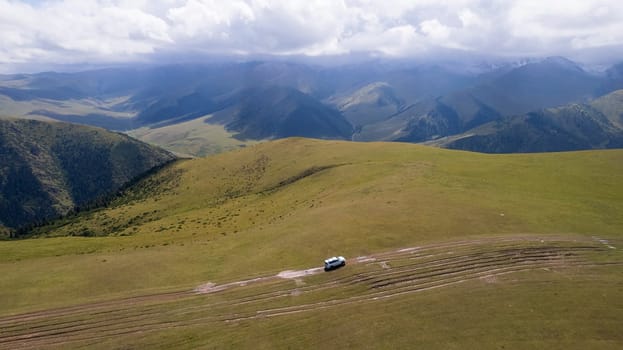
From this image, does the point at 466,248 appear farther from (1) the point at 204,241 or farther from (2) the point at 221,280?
(1) the point at 204,241

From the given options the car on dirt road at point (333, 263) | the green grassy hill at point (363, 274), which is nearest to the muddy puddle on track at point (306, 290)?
the green grassy hill at point (363, 274)

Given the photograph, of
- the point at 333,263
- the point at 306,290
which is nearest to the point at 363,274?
the point at 333,263

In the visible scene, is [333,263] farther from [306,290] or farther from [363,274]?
[306,290]

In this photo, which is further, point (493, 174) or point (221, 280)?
point (493, 174)

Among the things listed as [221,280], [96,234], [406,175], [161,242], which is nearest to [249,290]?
[221,280]

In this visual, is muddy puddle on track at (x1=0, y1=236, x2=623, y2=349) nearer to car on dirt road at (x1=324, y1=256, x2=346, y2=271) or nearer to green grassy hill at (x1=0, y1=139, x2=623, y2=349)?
green grassy hill at (x1=0, y1=139, x2=623, y2=349)

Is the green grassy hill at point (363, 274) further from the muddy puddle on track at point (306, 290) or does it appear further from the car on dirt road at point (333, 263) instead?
the car on dirt road at point (333, 263)
